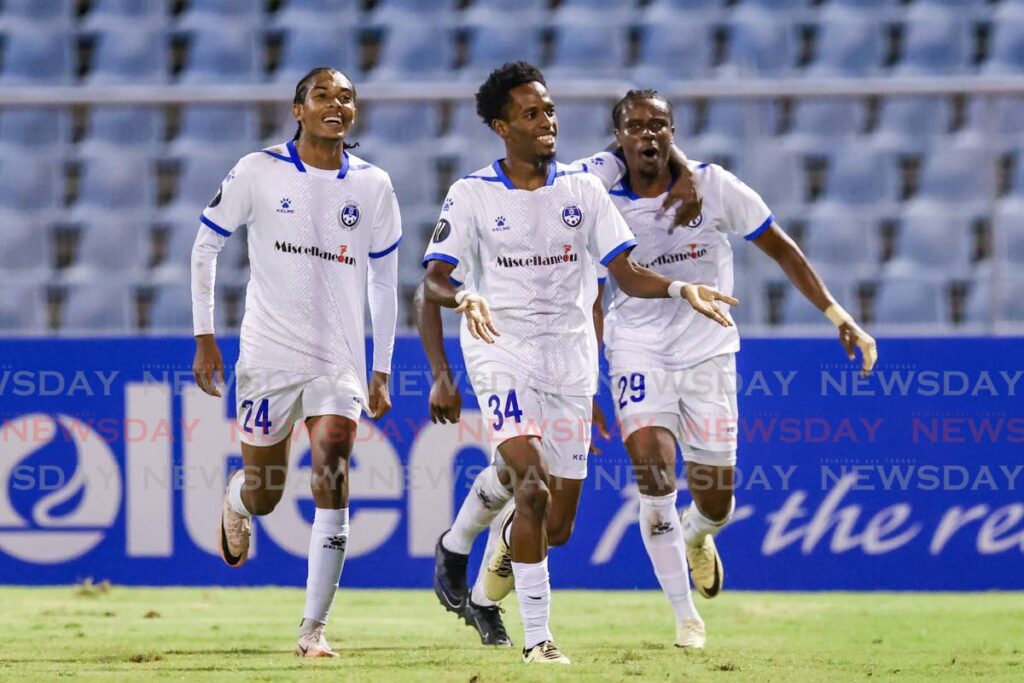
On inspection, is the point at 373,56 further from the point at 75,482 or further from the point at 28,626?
the point at 28,626

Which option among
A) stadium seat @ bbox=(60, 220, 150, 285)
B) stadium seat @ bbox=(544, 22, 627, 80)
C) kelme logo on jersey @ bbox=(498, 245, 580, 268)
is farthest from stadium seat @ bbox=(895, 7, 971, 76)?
kelme logo on jersey @ bbox=(498, 245, 580, 268)

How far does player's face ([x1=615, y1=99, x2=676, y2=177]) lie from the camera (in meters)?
6.20

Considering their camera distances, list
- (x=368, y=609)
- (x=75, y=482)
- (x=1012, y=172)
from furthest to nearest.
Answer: (x=1012, y=172), (x=75, y=482), (x=368, y=609)

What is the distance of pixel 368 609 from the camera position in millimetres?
7539

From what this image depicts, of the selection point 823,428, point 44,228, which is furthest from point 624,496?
point 44,228

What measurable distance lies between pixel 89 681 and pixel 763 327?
4549mm

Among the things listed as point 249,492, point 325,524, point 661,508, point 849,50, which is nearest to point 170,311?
point 249,492

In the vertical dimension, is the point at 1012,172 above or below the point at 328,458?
above

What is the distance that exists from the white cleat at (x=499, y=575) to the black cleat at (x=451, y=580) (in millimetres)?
164

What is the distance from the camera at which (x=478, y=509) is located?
6250mm

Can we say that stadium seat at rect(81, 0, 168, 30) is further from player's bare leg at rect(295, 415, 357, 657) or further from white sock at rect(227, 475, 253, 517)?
player's bare leg at rect(295, 415, 357, 657)

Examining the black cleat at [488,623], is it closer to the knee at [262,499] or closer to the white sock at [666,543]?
the white sock at [666,543]

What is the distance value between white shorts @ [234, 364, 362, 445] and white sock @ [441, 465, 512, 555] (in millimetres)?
596

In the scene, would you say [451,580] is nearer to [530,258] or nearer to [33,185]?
[530,258]
